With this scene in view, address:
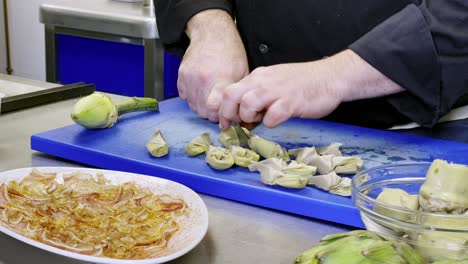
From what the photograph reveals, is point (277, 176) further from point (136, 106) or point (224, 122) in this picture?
point (136, 106)

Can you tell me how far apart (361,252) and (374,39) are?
0.64 m

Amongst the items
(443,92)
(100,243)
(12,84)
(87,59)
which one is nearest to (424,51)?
(443,92)

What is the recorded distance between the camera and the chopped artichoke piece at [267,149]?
110 cm

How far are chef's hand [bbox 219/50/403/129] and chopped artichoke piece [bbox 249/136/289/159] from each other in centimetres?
4

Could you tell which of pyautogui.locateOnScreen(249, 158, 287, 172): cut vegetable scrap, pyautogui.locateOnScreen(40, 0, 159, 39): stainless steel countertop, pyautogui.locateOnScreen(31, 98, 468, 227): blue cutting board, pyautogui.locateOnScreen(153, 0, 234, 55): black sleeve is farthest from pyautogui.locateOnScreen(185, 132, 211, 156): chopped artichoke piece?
pyautogui.locateOnScreen(40, 0, 159, 39): stainless steel countertop

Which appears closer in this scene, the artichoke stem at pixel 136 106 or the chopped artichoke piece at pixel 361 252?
the chopped artichoke piece at pixel 361 252

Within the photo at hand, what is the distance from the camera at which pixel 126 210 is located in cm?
85

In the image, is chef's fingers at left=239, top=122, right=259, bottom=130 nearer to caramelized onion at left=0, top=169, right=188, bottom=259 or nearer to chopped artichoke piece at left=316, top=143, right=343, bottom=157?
chopped artichoke piece at left=316, top=143, right=343, bottom=157

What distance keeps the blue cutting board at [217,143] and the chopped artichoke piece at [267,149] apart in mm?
58

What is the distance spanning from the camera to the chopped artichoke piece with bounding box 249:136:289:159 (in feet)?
3.60

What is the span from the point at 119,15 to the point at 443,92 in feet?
4.52

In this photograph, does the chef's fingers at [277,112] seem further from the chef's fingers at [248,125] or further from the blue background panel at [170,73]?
the blue background panel at [170,73]

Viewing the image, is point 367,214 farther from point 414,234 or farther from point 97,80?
point 97,80

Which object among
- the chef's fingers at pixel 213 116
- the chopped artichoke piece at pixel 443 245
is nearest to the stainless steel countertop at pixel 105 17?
the chef's fingers at pixel 213 116
